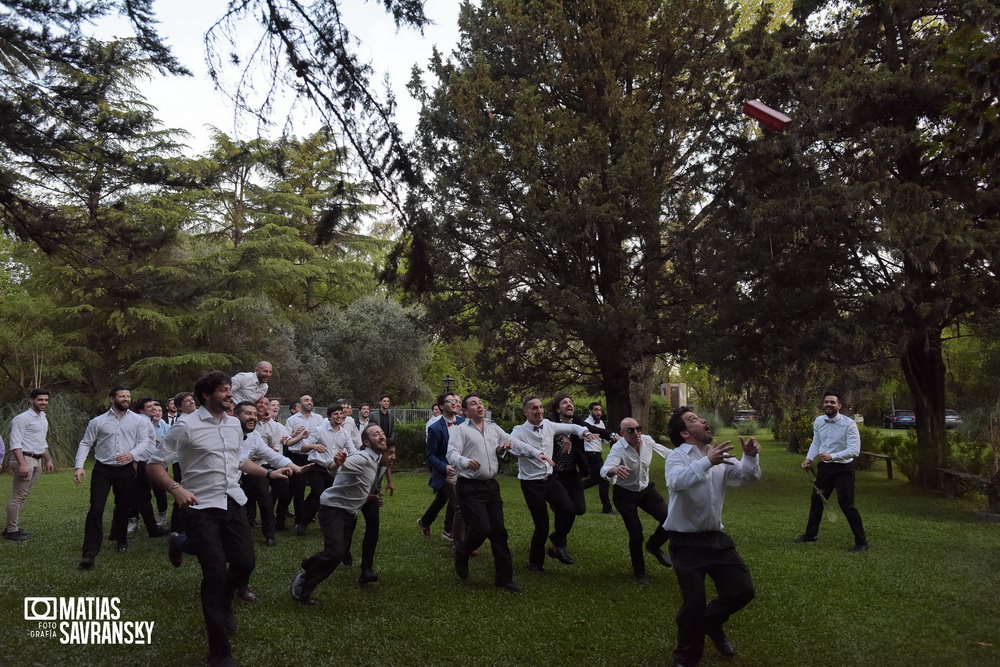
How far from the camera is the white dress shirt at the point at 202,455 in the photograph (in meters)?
5.37

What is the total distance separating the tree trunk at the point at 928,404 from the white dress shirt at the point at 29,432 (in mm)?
17251

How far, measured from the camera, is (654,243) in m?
19.3

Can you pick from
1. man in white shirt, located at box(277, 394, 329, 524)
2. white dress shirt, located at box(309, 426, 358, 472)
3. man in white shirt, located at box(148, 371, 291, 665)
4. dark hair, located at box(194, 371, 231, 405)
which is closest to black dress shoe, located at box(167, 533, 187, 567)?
man in white shirt, located at box(148, 371, 291, 665)

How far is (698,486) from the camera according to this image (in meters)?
5.09

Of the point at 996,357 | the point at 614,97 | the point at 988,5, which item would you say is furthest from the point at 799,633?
the point at 996,357

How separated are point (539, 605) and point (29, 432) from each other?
760 cm

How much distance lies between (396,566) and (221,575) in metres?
3.46

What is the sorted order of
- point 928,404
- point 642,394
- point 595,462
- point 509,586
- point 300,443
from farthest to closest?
point 642,394
point 928,404
point 595,462
point 300,443
point 509,586

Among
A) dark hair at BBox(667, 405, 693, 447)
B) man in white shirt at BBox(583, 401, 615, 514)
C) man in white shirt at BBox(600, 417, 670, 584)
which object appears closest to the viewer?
dark hair at BBox(667, 405, 693, 447)

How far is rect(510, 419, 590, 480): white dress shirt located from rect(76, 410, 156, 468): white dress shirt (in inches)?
192

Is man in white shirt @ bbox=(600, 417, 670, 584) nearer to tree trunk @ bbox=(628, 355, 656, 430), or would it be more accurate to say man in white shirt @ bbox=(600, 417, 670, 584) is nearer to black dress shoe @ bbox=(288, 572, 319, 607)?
black dress shoe @ bbox=(288, 572, 319, 607)

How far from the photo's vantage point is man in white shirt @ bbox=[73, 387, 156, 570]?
8.37 meters

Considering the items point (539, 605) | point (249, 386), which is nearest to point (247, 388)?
point (249, 386)

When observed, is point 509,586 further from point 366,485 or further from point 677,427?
point 677,427
